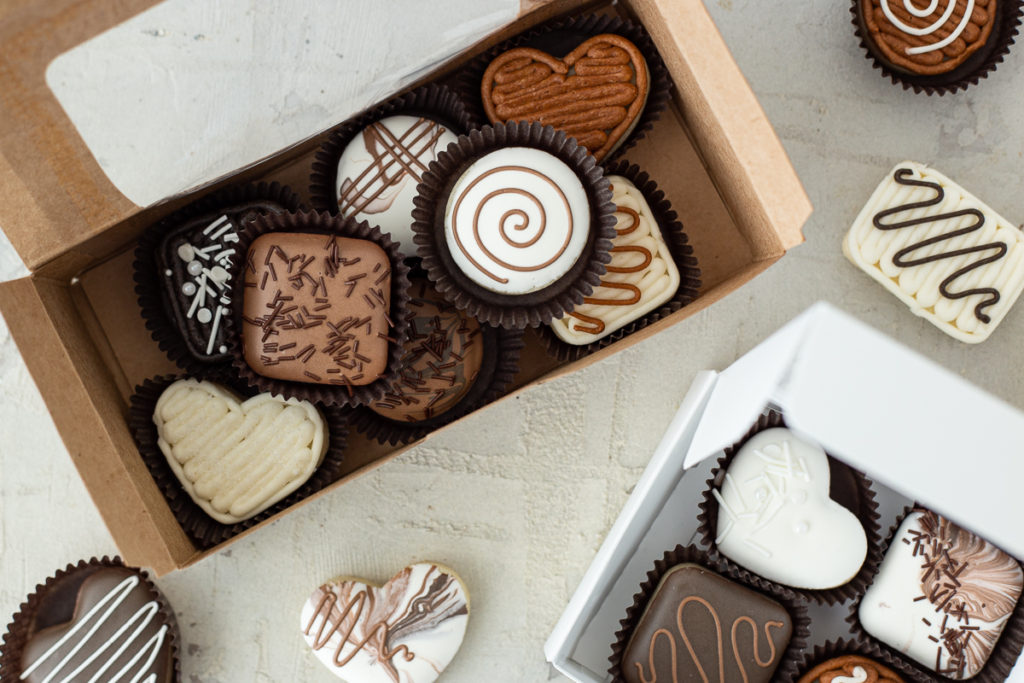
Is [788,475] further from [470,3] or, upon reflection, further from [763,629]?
[470,3]

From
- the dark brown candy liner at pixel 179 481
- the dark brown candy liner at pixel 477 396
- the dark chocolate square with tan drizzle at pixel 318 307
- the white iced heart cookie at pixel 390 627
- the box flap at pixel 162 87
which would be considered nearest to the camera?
the box flap at pixel 162 87

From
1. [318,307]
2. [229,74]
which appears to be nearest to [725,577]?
[318,307]

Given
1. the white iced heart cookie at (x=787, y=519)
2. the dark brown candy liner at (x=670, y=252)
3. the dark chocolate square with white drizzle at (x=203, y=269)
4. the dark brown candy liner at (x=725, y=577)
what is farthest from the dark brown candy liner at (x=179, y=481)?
the white iced heart cookie at (x=787, y=519)


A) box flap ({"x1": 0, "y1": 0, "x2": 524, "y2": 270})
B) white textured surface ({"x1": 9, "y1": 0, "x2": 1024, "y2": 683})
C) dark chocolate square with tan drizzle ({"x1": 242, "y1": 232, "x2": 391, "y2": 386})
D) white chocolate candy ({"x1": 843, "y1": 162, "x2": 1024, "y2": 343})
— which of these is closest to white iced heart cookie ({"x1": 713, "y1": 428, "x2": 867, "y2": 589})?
white textured surface ({"x1": 9, "y1": 0, "x2": 1024, "y2": 683})

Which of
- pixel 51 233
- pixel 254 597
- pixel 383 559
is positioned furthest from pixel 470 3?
pixel 254 597

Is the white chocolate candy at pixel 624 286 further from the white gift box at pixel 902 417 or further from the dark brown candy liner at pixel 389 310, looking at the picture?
the white gift box at pixel 902 417

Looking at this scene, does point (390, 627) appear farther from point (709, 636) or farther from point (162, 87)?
point (162, 87)

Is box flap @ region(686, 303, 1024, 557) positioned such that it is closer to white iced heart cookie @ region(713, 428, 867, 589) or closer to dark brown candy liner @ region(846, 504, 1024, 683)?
white iced heart cookie @ region(713, 428, 867, 589)
